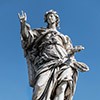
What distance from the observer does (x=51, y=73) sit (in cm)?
1639

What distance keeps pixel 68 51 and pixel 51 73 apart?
1.21 meters

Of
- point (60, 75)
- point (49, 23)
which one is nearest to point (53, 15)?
point (49, 23)

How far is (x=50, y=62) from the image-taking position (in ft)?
54.2

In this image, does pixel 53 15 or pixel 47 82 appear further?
pixel 53 15

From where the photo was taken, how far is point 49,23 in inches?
699

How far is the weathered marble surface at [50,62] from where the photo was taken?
16.1 m

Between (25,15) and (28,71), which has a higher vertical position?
(25,15)

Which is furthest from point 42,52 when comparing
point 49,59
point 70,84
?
point 70,84

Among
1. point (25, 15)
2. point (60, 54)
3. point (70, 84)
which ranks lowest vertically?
point (70, 84)

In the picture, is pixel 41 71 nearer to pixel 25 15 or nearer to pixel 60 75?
pixel 60 75

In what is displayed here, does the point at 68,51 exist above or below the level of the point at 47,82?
above

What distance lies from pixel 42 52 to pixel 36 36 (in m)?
0.78

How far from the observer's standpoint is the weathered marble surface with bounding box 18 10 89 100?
16.1m

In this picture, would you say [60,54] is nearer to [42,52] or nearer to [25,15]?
[42,52]
